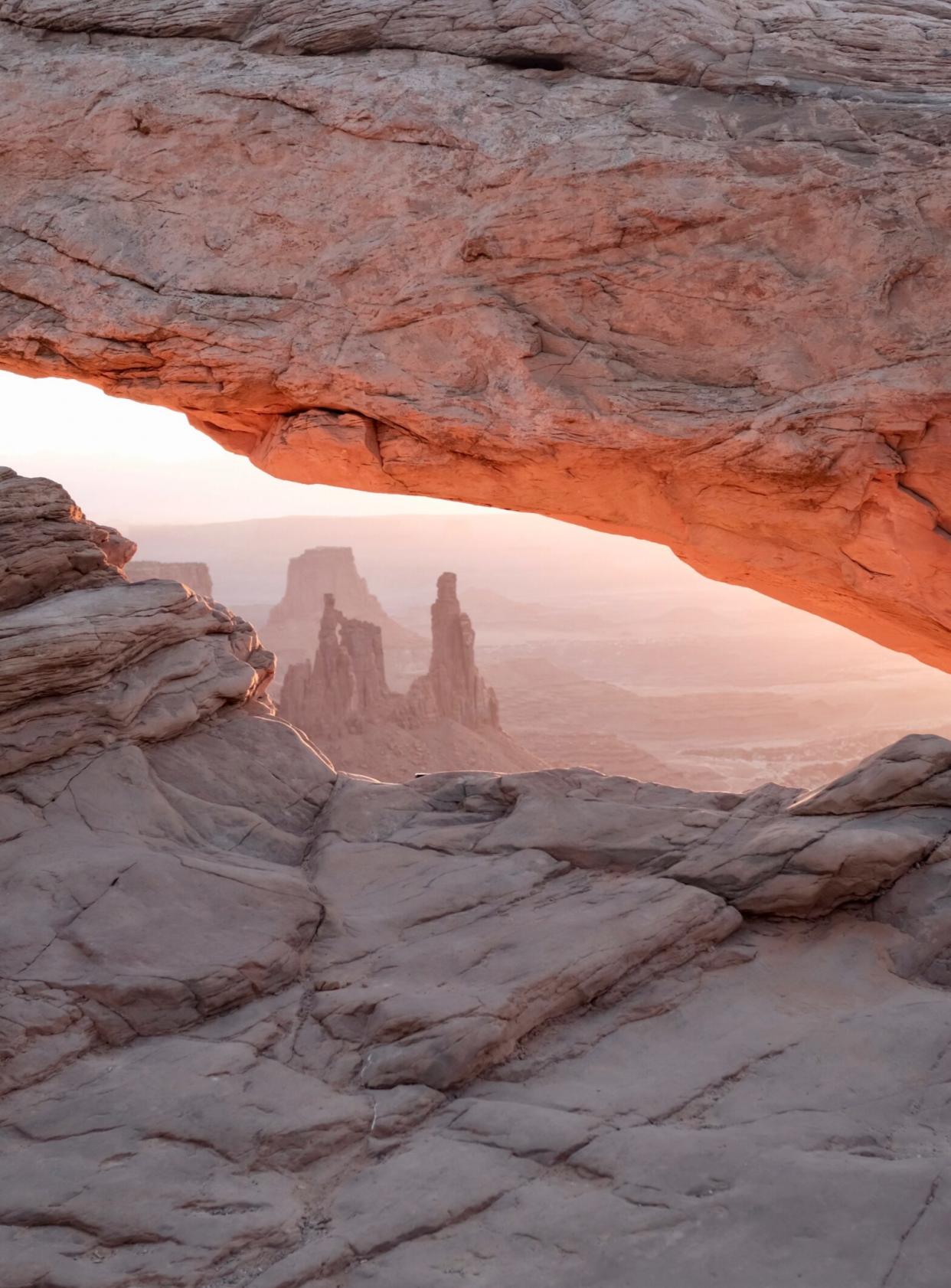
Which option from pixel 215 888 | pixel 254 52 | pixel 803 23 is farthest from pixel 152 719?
pixel 803 23

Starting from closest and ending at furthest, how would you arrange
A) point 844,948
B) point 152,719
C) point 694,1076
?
point 694,1076, point 844,948, point 152,719

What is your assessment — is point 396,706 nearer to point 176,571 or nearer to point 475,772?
point 176,571

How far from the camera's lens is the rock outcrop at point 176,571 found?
6638 cm

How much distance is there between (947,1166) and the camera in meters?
6.54

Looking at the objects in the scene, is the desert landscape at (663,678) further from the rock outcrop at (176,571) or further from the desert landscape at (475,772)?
the desert landscape at (475,772)

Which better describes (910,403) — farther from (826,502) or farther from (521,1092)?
(521,1092)

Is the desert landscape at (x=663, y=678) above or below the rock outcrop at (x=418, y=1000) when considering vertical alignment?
below

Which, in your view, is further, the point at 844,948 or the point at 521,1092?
the point at 844,948

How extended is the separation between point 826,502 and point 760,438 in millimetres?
1211

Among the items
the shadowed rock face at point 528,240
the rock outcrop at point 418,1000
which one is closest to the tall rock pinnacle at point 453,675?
the shadowed rock face at point 528,240

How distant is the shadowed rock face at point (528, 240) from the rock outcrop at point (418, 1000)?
313 centimetres

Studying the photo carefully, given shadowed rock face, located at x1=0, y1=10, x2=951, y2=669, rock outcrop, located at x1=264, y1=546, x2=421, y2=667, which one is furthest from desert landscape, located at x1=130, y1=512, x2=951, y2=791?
shadowed rock face, located at x1=0, y1=10, x2=951, y2=669

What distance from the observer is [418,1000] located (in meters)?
8.19

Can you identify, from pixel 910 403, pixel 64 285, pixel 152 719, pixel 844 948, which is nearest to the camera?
pixel 844 948
